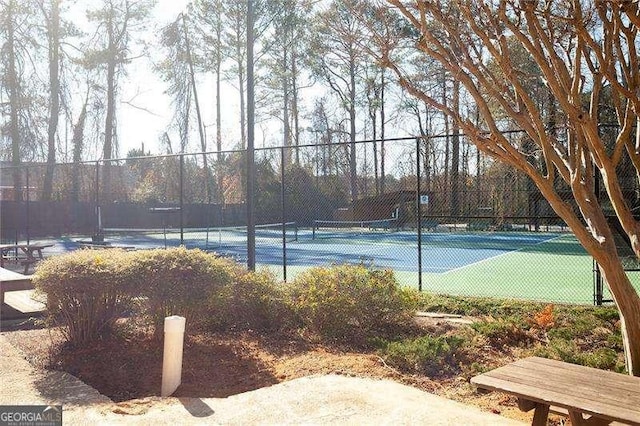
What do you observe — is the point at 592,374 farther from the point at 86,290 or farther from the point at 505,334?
the point at 86,290

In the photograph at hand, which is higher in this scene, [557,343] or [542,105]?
[542,105]

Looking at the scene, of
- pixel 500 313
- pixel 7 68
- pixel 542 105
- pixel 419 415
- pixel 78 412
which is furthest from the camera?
pixel 7 68

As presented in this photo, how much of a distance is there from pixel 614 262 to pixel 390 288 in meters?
2.69

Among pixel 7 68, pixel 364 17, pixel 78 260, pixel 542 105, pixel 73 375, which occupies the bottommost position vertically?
pixel 73 375

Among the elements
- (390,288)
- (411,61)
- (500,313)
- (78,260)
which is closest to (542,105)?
(411,61)

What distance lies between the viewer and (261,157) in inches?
1262

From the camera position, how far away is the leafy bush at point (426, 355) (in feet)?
16.9

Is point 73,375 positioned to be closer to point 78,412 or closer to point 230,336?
point 78,412

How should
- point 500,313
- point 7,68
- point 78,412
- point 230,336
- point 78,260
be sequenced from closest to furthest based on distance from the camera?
point 78,412 < point 78,260 < point 230,336 < point 500,313 < point 7,68

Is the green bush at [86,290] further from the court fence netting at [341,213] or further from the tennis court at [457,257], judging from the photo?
the court fence netting at [341,213]

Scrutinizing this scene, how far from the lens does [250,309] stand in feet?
Answer: 22.3

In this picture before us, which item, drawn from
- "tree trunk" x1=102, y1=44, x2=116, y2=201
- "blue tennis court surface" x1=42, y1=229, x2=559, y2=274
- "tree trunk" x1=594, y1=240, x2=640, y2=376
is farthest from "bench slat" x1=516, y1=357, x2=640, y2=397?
"tree trunk" x1=102, y1=44, x2=116, y2=201

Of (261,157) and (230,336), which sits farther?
(261,157)

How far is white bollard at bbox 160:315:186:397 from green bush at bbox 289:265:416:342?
182 cm
